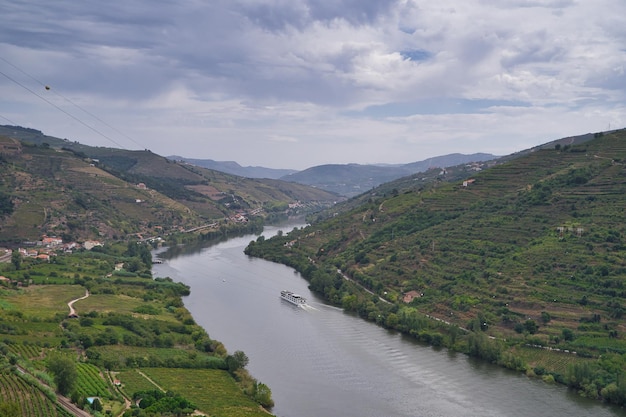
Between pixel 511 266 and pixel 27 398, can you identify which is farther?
pixel 511 266

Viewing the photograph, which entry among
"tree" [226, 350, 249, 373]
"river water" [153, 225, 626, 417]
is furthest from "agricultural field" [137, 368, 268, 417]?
"river water" [153, 225, 626, 417]

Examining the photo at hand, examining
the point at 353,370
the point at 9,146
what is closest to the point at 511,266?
the point at 353,370

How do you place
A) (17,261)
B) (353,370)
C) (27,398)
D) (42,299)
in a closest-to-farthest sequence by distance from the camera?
(27,398), (353,370), (42,299), (17,261)

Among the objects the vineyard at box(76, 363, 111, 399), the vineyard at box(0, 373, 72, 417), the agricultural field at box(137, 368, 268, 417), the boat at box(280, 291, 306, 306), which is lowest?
the agricultural field at box(137, 368, 268, 417)

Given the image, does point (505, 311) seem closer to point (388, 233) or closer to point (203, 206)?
point (388, 233)

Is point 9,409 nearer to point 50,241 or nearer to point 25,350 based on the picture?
point 25,350

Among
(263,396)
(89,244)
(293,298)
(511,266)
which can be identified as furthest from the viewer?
(89,244)

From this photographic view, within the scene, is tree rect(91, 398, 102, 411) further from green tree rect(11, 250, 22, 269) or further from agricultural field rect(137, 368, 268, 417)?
green tree rect(11, 250, 22, 269)

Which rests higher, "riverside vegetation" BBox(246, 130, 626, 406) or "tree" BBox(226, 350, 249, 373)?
"riverside vegetation" BBox(246, 130, 626, 406)
